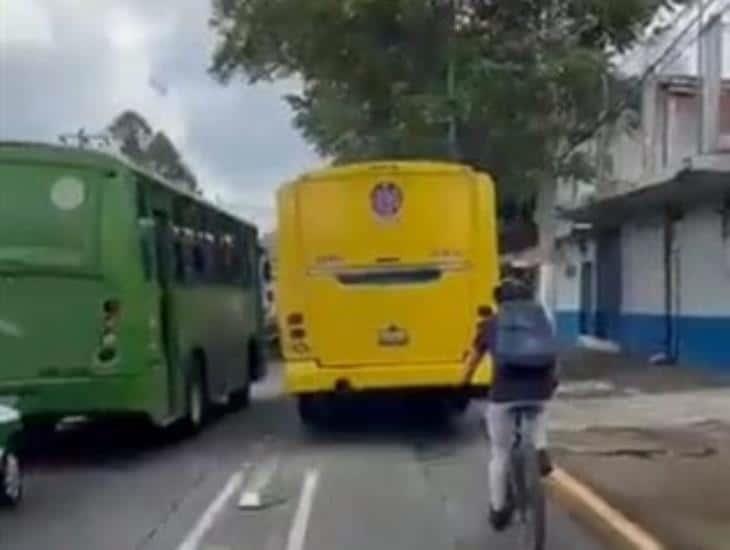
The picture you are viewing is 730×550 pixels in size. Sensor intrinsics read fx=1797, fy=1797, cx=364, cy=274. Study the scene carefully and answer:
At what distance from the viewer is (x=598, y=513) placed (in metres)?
13.2

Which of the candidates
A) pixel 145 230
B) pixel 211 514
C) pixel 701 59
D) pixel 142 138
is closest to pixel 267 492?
pixel 211 514

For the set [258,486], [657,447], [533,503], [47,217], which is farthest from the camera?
[657,447]

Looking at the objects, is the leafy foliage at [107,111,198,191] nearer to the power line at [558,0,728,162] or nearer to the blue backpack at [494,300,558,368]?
the power line at [558,0,728,162]

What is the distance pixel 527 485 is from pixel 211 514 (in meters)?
3.66

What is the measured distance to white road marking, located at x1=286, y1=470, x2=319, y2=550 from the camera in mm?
12492

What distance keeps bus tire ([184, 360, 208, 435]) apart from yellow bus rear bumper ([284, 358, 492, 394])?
125cm

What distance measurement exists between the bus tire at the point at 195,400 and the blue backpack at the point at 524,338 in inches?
376

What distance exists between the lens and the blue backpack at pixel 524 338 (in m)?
11.5

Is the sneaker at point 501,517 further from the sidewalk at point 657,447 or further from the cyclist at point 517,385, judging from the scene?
the sidewalk at point 657,447

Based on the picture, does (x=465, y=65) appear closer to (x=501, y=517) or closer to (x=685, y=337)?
(x=685, y=337)

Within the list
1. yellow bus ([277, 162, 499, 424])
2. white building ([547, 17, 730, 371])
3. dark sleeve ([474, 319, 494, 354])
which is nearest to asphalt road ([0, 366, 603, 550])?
yellow bus ([277, 162, 499, 424])

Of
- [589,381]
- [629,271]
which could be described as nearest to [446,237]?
[589,381]

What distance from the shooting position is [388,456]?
18922mm

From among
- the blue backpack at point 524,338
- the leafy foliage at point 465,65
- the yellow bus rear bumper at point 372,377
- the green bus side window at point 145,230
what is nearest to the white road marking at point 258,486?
the yellow bus rear bumper at point 372,377
